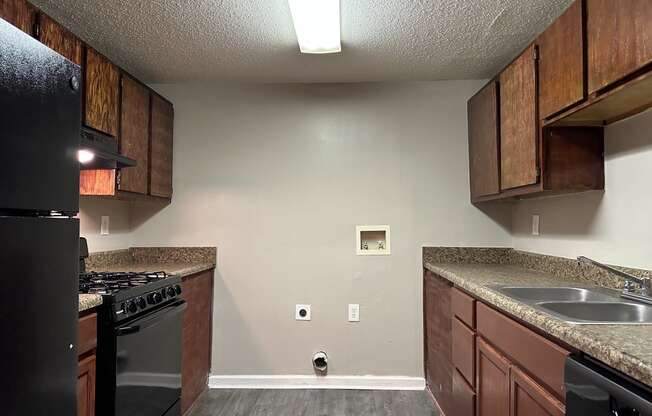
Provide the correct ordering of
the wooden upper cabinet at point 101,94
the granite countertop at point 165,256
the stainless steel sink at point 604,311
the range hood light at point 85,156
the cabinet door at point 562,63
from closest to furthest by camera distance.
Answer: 1. the stainless steel sink at point 604,311
2. the cabinet door at point 562,63
3. the range hood light at point 85,156
4. the wooden upper cabinet at point 101,94
5. the granite countertop at point 165,256

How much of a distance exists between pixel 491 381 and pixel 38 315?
1.52m

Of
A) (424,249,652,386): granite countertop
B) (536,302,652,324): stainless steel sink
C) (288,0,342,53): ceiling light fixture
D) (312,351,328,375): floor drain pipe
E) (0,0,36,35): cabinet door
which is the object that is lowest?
(312,351,328,375): floor drain pipe

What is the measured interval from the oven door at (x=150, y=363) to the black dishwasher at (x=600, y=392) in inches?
60.4

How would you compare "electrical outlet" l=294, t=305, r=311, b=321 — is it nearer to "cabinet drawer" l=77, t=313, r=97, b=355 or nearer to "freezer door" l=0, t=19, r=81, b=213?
"cabinet drawer" l=77, t=313, r=97, b=355

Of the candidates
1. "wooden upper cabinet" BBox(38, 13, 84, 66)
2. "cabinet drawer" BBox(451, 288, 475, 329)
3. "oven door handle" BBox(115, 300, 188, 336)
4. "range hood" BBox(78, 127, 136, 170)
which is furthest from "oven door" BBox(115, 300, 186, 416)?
"cabinet drawer" BBox(451, 288, 475, 329)

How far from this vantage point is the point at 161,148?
8.82 ft

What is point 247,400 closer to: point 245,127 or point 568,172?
point 245,127

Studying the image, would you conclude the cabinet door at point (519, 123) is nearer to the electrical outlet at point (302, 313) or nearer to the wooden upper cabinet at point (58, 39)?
the electrical outlet at point (302, 313)

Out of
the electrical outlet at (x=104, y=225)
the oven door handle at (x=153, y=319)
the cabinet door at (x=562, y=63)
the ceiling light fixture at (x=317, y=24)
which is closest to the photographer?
the cabinet door at (x=562, y=63)

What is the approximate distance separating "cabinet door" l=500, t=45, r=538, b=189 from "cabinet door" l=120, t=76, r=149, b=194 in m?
2.12

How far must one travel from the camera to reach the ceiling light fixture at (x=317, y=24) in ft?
5.83

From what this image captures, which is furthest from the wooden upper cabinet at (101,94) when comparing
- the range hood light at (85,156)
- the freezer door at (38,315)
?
the freezer door at (38,315)

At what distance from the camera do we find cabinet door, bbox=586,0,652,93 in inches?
45.1

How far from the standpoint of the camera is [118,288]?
5.42ft
